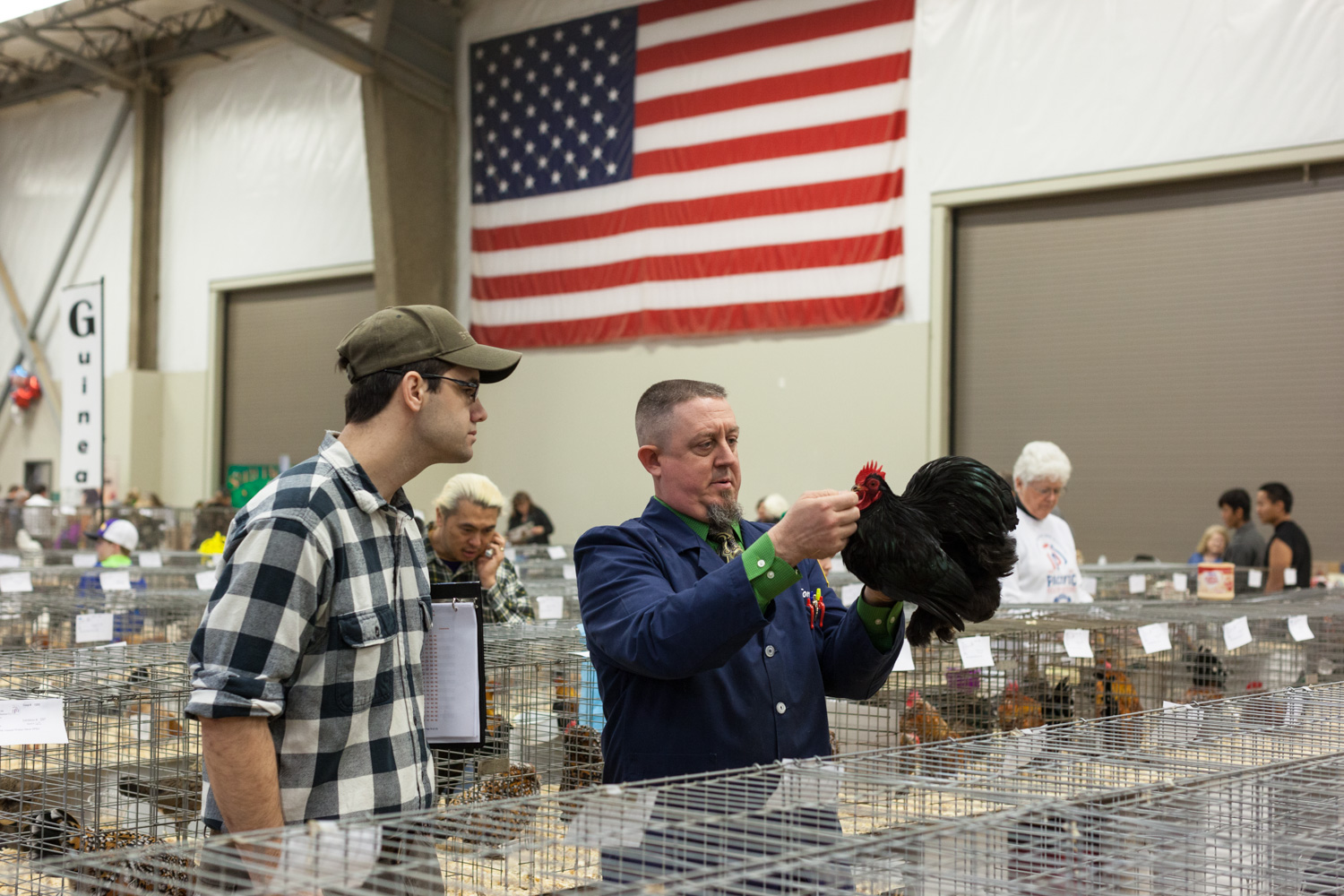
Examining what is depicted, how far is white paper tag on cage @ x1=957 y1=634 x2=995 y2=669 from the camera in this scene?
406cm

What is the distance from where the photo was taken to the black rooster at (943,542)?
2186mm

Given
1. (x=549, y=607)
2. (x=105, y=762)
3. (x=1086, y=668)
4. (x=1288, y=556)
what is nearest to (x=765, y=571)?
(x=105, y=762)

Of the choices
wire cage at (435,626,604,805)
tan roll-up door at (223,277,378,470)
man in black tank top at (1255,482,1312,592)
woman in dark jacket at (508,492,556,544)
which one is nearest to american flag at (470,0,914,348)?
woman in dark jacket at (508,492,556,544)

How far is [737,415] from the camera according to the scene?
1441cm

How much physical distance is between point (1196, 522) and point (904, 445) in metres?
3.07

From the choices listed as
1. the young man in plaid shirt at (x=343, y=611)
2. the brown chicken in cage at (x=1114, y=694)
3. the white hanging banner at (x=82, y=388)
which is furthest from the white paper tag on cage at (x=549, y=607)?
the white hanging banner at (x=82, y=388)

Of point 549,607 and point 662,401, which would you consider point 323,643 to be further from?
point 549,607

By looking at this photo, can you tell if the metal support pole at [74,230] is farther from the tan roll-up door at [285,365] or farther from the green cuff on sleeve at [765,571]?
the green cuff on sleeve at [765,571]

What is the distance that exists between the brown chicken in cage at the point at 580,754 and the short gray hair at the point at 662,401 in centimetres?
175

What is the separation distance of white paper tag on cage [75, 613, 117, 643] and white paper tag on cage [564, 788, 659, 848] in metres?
4.24

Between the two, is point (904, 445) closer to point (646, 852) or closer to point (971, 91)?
point (971, 91)

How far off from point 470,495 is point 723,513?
266 cm

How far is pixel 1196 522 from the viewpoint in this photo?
1212cm

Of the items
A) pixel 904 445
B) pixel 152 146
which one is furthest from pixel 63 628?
pixel 152 146
